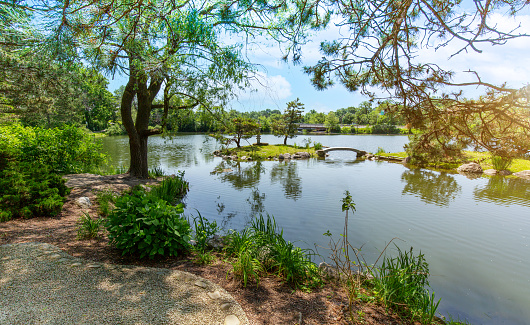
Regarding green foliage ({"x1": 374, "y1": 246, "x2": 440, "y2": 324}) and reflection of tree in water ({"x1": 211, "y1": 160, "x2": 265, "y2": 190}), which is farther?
reflection of tree in water ({"x1": 211, "y1": 160, "x2": 265, "y2": 190})

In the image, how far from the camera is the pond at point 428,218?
3707 mm

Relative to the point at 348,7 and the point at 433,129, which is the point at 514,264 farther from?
the point at 348,7

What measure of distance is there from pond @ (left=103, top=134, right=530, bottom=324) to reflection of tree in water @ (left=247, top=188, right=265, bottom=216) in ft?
0.10

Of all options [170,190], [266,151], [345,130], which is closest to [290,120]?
[266,151]

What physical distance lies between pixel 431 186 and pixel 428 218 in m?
4.90

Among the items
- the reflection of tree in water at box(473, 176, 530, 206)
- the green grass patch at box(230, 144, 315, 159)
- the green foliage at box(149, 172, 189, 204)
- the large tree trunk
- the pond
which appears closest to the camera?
the pond

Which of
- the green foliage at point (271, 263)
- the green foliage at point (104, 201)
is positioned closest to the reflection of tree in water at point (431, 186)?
the green foliage at point (271, 263)

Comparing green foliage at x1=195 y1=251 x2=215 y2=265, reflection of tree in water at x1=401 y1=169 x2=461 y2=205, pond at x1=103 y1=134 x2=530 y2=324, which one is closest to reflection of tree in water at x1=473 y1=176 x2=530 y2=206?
pond at x1=103 y1=134 x2=530 y2=324

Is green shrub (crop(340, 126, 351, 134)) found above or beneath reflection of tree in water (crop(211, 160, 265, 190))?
above

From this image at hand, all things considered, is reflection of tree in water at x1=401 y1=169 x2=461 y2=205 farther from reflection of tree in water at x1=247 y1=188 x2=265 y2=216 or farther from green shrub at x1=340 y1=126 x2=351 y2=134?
green shrub at x1=340 y1=126 x2=351 y2=134

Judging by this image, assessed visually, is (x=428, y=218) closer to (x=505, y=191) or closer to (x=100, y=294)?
(x=505, y=191)

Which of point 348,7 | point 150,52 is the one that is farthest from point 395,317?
point 150,52

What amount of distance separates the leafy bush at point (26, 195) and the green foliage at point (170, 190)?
2042 millimetres

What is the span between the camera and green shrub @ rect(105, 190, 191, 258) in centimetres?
310
